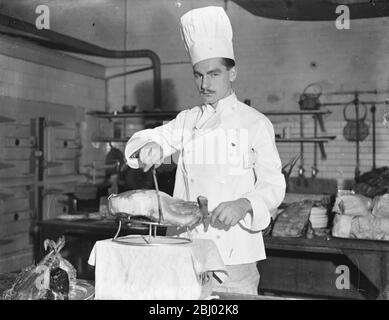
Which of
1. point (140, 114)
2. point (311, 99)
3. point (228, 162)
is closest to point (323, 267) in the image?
point (228, 162)

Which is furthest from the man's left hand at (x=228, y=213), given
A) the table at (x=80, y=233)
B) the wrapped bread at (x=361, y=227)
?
the table at (x=80, y=233)

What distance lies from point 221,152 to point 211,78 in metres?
0.35

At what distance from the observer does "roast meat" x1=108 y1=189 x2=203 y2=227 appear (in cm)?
179

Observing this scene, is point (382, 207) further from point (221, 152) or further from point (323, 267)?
point (221, 152)

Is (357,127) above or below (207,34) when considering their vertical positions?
below

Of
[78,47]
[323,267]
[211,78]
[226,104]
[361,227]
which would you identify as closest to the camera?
[211,78]

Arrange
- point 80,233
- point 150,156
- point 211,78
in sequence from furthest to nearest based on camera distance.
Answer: point 80,233 < point 211,78 < point 150,156

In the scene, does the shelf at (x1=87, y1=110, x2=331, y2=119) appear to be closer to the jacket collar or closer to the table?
the table

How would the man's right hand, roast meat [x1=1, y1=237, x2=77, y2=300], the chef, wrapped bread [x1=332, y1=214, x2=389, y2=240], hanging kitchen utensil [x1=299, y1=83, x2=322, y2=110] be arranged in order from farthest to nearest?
hanging kitchen utensil [x1=299, y1=83, x2=322, y2=110] → wrapped bread [x1=332, y1=214, x2=389, y2=240] → the chef → the man's right hand → roast meat [x1=1, y1=237, x2=77, y2=300]

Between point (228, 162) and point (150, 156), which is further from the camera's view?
point (228, 162)

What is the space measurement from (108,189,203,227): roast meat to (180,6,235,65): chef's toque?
2.69 ft

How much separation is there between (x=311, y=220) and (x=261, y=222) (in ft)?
7.40

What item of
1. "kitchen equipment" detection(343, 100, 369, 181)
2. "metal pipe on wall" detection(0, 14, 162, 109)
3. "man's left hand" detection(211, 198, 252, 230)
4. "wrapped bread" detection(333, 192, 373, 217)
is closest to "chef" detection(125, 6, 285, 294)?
"man's left hand" detection(211, 198, 252, 230)

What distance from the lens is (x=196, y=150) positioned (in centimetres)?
242
